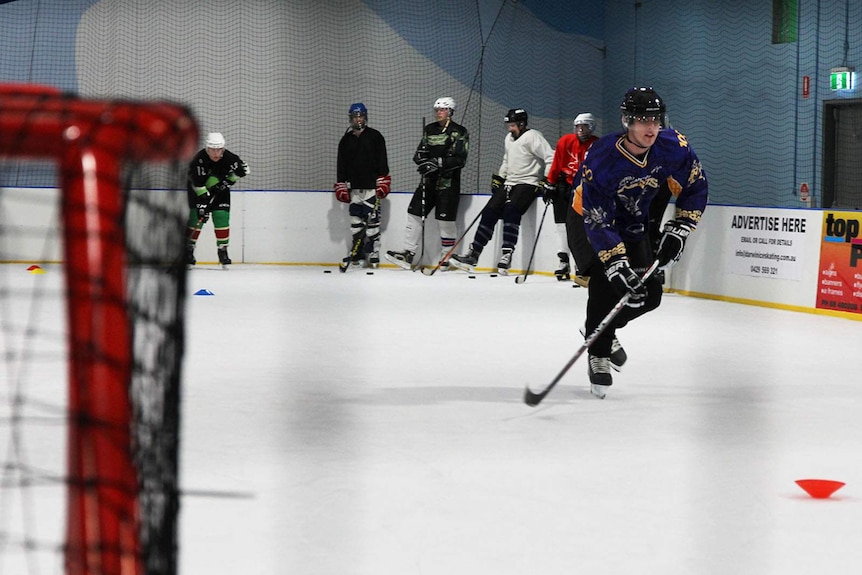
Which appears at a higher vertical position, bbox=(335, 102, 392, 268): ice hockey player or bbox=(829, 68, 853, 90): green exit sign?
bbox=(829, 68, 853, 90): green exit sign

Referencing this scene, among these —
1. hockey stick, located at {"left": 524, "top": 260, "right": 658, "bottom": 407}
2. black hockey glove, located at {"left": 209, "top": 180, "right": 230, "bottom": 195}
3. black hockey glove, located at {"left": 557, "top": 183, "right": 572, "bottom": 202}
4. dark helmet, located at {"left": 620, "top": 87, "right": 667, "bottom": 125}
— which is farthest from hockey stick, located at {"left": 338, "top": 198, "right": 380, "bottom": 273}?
dark helmet, located at {"left": 620, "top": 87, "right": 667, "bottom": 125}

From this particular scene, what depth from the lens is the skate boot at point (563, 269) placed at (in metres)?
9.83

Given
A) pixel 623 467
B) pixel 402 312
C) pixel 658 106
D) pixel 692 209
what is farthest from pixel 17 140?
pixel 402 312

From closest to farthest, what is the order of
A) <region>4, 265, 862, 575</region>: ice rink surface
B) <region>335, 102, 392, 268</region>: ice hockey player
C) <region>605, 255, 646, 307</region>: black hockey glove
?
<region>4, 265, 862, 575</region>: ice rink surface → <region>605, 255, 646, 307</region>: black hockey glove → <region>335, 102, 392, 268</region>: ice hockey player

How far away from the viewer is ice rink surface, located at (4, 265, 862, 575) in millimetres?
2547

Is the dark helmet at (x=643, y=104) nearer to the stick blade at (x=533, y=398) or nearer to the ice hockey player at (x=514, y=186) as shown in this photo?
the stick blade at (x=533, y=398)

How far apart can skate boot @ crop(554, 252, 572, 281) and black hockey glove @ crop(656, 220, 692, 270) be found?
5.29m

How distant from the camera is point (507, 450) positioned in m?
3.58

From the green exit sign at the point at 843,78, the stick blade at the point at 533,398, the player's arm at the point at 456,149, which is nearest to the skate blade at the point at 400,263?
the player's arm at the point at 456,149

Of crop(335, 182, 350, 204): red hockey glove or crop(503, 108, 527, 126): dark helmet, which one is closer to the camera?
crop(503, 108, 527, 126): dark helmet

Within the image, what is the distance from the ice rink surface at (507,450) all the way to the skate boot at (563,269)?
294 cm

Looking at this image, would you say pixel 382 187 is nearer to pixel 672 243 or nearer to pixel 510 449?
pixel 672 243

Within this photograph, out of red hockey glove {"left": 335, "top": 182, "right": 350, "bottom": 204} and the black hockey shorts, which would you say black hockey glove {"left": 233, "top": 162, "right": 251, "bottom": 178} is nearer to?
red hockey glove {"left": 335, "top": 182, "right": 350, "bottom": 204}

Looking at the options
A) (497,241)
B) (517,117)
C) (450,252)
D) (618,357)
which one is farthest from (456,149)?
(618,357)
